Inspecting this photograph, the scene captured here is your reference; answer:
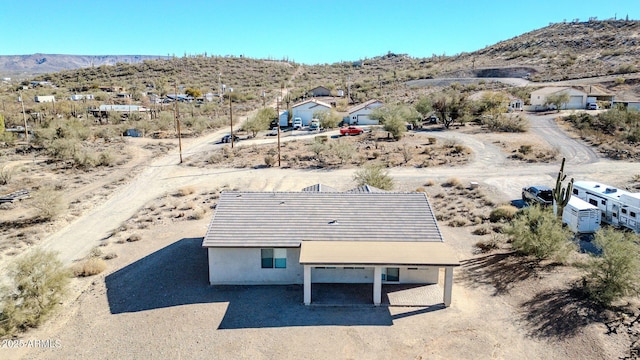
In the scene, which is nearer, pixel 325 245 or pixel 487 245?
pixel 325 245

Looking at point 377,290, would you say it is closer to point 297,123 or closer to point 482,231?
point 482,231

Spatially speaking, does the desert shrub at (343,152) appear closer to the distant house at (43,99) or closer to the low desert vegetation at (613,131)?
the low desert vegetation at (613,131)

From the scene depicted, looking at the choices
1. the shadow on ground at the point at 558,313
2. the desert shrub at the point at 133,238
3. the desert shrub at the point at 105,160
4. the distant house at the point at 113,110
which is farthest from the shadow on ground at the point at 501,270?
the distant house at the point at 113,110

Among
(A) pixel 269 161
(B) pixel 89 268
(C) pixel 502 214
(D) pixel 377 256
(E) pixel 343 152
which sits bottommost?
(B) pixel 89 268

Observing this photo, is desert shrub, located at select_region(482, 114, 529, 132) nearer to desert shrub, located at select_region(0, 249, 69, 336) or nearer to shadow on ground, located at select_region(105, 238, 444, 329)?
shadow on ground, located at select_region(105, 238, 444, 329)

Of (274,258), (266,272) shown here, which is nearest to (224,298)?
(266,272)

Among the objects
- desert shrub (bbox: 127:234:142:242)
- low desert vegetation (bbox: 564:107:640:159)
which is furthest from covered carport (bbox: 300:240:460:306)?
low desert vegetation (bbox: 564:107:640:159)

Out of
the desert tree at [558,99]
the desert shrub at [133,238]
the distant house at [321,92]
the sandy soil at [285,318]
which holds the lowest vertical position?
the sandy soil at [285,318]
